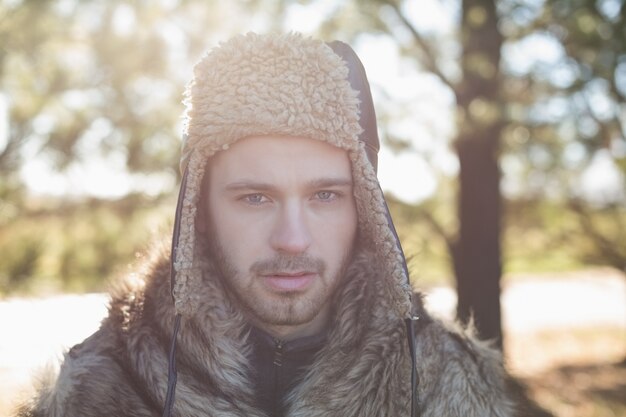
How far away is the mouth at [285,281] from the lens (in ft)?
6.12

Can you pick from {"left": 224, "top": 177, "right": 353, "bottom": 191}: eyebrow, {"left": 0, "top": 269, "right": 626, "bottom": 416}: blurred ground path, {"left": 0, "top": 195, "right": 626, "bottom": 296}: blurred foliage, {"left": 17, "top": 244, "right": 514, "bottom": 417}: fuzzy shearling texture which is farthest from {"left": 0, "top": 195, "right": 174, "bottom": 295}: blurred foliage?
{"left": 224, "top": 177, "right": 353, "bottom": 191}: eyebrow

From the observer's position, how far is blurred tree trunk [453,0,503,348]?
5328 millimetres

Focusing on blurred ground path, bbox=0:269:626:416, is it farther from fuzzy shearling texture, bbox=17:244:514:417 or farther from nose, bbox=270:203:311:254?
nose, bbox=270:203:311:254

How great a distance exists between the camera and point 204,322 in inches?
72.9

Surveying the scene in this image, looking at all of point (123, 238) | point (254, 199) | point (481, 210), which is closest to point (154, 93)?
point (123, 238)

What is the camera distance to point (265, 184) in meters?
1.85

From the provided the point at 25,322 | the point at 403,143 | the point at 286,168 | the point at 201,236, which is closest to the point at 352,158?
the point at 286,168

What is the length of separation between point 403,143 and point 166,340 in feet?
12.5

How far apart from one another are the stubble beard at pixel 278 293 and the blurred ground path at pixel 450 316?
1.35 feet

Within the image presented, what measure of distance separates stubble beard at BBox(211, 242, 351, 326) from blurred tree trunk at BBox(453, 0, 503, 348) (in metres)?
3.56

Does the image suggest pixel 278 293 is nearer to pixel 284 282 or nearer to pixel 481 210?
pixel 284 282

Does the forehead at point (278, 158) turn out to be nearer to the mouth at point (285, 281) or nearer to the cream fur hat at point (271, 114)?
the cream fur hat at point (271, 114)

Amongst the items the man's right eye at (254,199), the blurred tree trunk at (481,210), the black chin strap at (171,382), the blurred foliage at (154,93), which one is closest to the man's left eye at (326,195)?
the man's right eye at (254,199)

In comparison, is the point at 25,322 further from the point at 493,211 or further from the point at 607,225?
the point at 607,225
